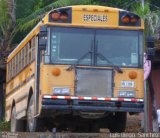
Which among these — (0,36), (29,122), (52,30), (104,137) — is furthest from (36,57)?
(0,36)

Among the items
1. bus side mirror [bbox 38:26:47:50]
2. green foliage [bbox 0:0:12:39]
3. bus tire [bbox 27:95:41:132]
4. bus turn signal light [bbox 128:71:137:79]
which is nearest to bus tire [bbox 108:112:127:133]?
bus turn signal light [bbox 128:71:137:79]

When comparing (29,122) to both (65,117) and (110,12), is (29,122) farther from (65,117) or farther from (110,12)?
(110,12)

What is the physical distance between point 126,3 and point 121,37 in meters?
18.1

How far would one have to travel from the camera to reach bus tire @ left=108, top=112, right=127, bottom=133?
17.6 meters

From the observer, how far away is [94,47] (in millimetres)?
16188

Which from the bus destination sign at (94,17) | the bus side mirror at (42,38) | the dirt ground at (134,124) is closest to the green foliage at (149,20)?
the dirt ground at (134,124)

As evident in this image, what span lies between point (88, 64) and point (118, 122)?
248 cm

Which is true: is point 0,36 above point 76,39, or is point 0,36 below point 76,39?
above

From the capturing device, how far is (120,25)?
16469mm

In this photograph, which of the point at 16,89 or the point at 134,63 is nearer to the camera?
the point at 134,63

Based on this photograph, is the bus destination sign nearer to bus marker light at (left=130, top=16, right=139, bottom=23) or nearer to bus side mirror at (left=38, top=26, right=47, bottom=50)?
bus marker light at (left=130, top=16, right=139, bottom=23)

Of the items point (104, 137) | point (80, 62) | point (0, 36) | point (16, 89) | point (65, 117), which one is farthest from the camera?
point (0, 36)

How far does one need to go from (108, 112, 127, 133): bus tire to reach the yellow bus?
0.78 m

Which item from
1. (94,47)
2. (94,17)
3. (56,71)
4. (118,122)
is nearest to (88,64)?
(94,47)
